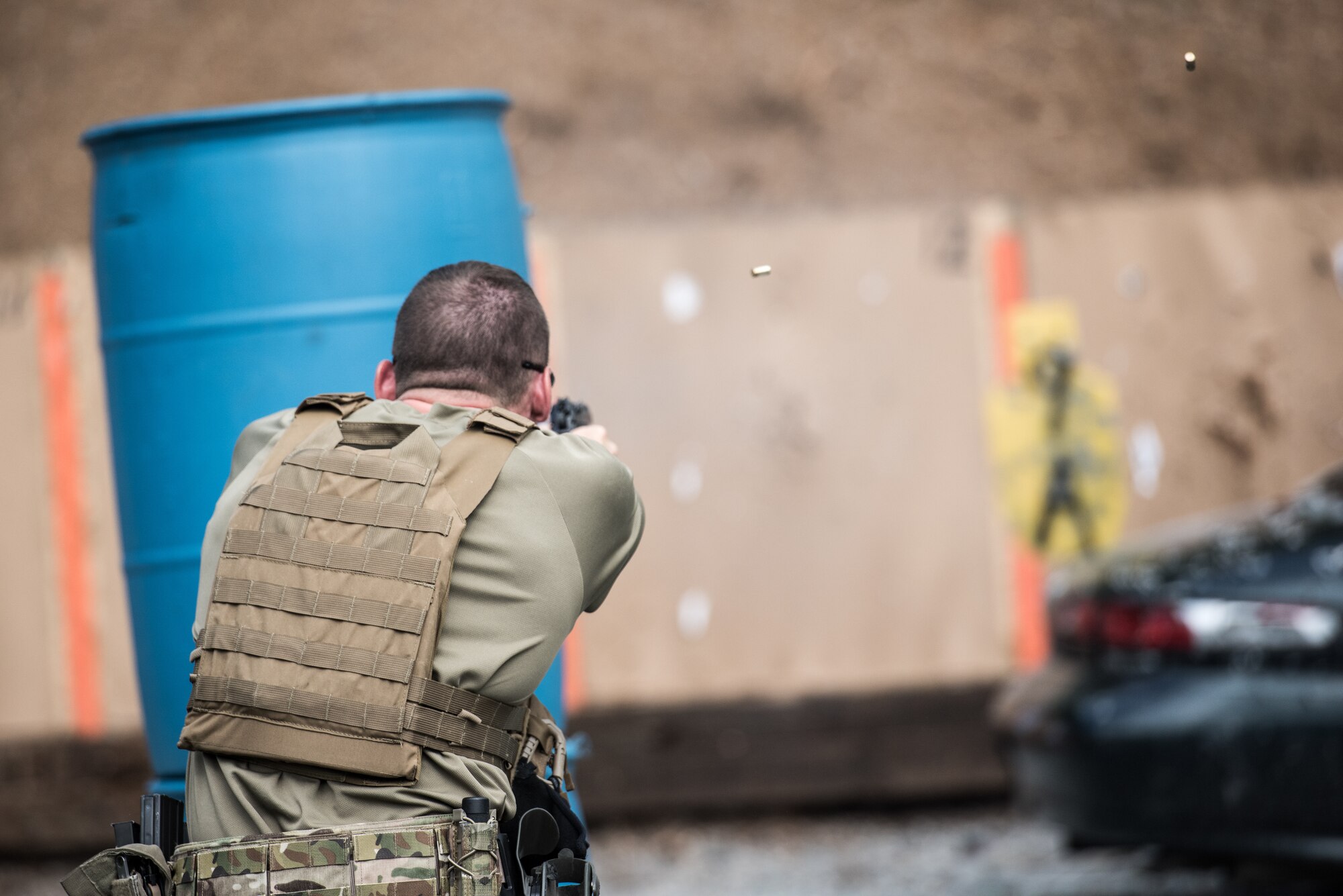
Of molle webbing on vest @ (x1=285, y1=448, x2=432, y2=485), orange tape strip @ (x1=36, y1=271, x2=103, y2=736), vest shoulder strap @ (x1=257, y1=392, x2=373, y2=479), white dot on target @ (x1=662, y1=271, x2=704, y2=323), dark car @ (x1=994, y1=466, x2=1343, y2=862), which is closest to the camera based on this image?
molle webbing on vest @ (x1=285, y1=448, x2=432, y2=485)

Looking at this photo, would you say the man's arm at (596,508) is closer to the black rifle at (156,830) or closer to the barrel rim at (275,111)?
the black rifle at (156,830)

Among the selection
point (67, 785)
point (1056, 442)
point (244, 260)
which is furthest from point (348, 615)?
point (1056, 442)

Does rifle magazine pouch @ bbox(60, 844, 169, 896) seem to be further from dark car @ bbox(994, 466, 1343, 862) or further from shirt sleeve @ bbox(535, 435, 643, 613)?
dark car @ bbox(994, 466, 1343, 862)

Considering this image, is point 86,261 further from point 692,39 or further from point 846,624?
point 846,624

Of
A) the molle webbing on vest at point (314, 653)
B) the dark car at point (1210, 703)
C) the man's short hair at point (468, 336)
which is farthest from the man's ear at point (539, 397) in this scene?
the dark car at point (1210, 703)

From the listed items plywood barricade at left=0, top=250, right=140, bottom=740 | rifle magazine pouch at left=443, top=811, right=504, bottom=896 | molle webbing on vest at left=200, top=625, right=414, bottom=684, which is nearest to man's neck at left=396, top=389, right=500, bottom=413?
molle webbing on vest at left=200, top=625, right=414, bottom=684

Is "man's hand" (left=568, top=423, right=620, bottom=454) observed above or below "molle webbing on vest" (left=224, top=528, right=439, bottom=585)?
A: above

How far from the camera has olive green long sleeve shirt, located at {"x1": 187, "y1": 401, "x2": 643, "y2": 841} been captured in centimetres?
211

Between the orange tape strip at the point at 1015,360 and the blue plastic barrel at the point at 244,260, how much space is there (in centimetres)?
297

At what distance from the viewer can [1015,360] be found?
5.73 meters

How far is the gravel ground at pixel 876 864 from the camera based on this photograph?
4.80 m

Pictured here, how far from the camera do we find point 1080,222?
5.77m

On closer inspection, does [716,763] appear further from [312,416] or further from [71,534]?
[312,416]

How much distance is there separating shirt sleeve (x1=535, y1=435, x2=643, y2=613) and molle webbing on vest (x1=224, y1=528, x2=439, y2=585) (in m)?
0.22
